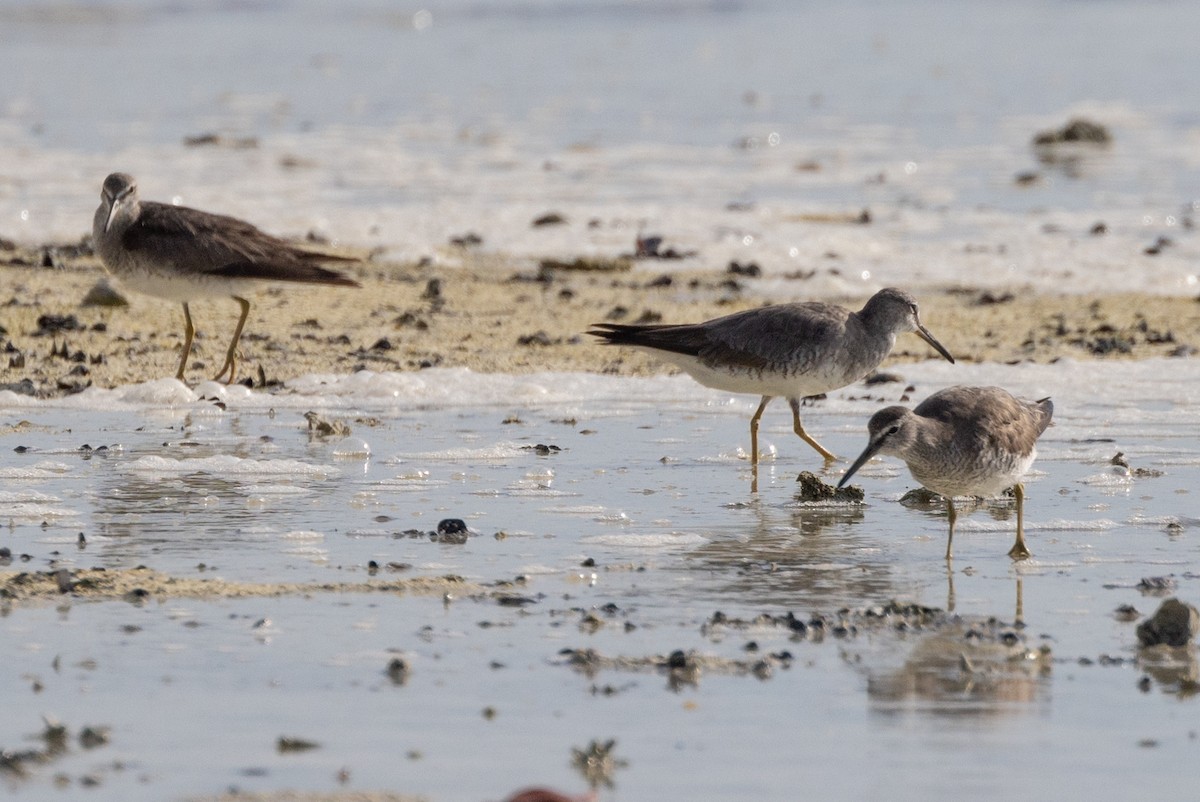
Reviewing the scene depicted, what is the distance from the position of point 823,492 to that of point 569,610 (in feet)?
7.60

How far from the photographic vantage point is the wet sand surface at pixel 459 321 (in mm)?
11508

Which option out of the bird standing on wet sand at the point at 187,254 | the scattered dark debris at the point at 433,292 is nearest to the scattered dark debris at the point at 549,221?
the scattered dark debris at the point at 433,292

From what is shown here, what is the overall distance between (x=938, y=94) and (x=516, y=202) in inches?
518

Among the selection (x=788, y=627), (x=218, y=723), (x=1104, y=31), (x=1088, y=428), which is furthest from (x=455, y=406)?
(x=1104, y=31)

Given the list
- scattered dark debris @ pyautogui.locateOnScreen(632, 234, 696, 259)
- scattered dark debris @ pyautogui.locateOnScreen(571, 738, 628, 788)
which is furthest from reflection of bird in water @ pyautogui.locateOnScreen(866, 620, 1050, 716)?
scattered dark debris @ pyautogui.locateOnScreen(632, 234, 696, 259)

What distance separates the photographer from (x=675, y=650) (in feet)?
18.9

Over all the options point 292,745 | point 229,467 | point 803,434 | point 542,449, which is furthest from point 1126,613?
point 229,467

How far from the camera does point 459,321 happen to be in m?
12.8

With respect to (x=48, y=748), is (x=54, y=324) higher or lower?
higher

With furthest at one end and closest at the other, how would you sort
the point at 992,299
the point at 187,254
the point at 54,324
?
the point at 992,299 < the point at 54,324 < the point at 187,254

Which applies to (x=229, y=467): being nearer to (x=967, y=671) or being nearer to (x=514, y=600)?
(x=514, y=600)

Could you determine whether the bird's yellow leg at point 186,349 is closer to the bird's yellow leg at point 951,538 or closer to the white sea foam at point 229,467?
the white sea foam at point 229,467

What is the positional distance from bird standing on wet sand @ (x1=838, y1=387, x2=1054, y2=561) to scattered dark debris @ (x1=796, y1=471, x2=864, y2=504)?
69cm

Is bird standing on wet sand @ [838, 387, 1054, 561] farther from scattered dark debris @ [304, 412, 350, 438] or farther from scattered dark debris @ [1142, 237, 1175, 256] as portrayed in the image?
scattered dark debris @ [1142, 237, 1175, 256]
